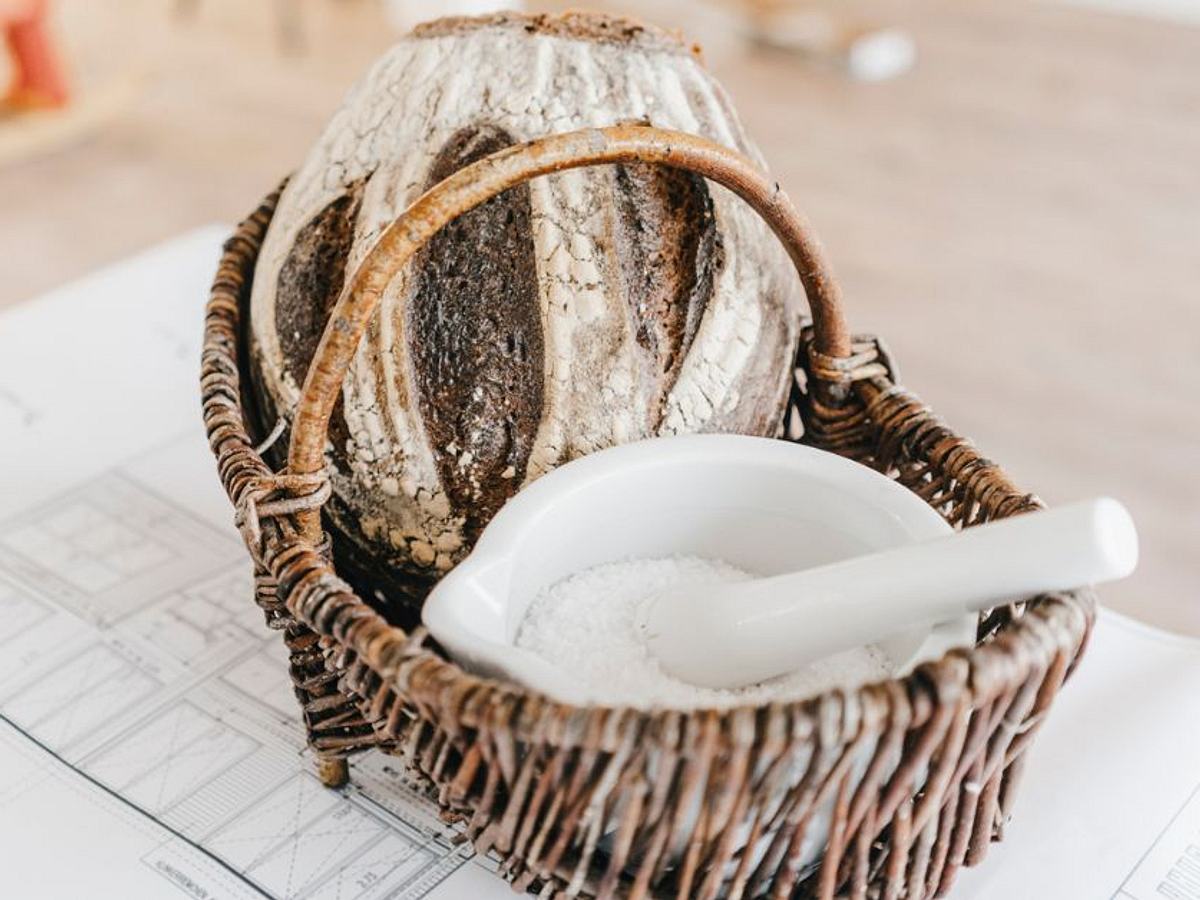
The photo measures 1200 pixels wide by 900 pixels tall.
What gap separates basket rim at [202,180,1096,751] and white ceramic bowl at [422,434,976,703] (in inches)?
1.3

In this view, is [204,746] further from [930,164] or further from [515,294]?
[930,164]

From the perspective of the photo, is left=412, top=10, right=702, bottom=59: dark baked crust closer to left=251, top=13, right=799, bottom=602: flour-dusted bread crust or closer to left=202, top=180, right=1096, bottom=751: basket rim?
left=251, top=13, right=799, bottom=602: flour-dusted bread crust

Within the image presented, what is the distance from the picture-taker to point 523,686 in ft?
1.58

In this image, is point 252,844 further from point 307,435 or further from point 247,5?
point 247,5

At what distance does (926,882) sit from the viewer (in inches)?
21.1

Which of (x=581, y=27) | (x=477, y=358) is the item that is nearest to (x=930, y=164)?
(x=581, y=27)

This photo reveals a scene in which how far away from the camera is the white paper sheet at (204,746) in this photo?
0.60 m

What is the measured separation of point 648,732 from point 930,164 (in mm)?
1765

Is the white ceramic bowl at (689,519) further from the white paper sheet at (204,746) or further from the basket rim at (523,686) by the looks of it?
the white paper sheet at (204,746)

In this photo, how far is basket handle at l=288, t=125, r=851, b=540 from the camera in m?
0.52

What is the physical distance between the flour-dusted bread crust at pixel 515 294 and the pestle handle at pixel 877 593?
4.6 inches

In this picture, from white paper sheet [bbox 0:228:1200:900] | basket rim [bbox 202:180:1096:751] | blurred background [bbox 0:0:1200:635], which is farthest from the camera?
blurred background [bbox 0:0:1200:635]

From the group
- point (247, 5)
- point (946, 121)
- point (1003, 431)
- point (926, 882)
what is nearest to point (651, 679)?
point (926, 882)

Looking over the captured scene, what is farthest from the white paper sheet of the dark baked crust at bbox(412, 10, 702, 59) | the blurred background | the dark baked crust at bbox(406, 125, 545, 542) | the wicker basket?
the blurred background
